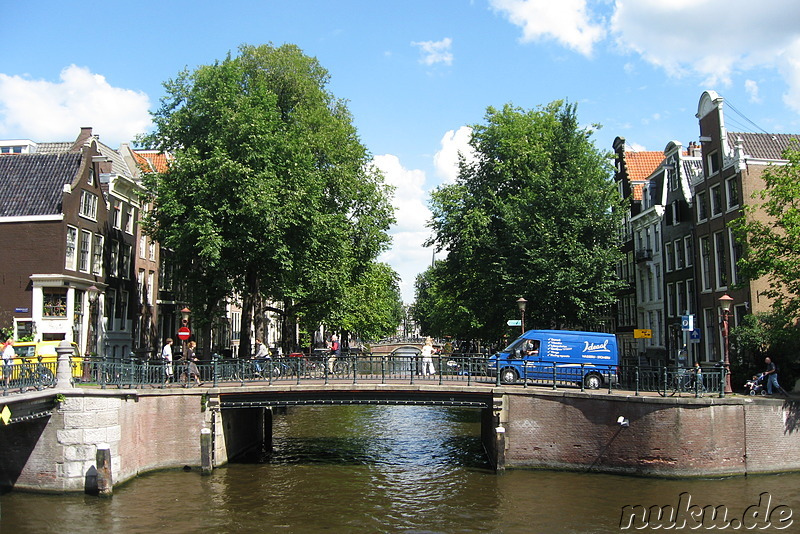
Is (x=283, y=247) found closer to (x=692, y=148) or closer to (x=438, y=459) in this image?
(x=438, y=459)

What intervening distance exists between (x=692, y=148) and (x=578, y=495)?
112 ft

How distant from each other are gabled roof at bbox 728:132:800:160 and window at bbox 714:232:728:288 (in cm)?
437

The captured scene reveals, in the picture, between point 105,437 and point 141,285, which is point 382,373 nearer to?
point 105,437

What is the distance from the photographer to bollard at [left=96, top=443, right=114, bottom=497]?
22.4m

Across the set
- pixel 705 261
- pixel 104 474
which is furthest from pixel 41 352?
pixel 705 261

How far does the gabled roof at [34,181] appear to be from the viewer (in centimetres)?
3919

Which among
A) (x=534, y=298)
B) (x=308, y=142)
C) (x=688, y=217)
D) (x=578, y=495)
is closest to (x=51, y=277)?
(x=308, y=142)

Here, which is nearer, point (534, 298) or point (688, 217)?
point (534, 298)

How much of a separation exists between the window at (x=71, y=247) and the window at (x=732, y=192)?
34.4 m

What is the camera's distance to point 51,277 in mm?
38125

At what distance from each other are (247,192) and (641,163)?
114 ft

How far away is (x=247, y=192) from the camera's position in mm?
33969

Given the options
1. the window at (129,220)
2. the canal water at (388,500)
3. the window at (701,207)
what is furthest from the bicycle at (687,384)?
the window at (129,220)

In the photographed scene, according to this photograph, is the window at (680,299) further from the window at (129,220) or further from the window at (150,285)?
the window at (150,285)
